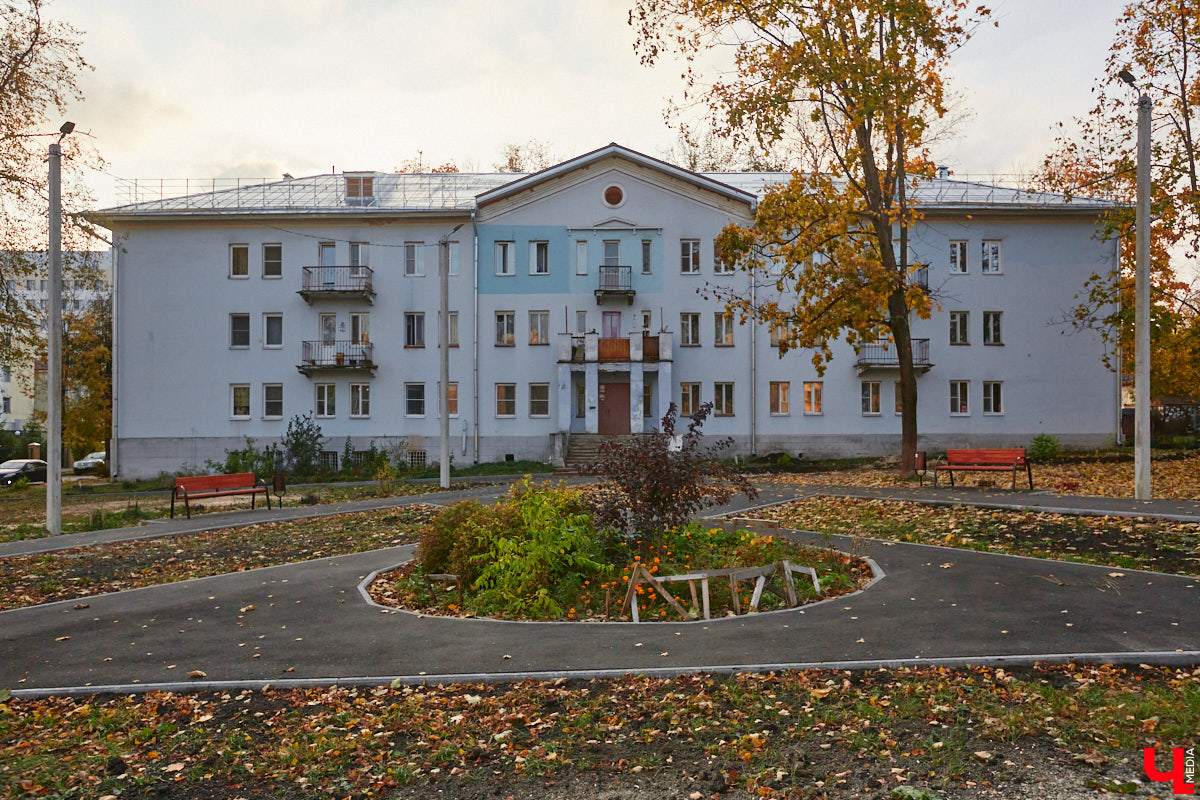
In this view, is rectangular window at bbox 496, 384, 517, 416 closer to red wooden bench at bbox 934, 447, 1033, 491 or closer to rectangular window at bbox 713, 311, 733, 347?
rectangular window at bbox 713, 311, 733, 347

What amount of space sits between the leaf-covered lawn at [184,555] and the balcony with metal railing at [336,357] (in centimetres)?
2069

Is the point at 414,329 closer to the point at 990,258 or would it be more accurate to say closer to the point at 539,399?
the point at 539,399

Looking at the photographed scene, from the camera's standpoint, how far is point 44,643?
843 cm

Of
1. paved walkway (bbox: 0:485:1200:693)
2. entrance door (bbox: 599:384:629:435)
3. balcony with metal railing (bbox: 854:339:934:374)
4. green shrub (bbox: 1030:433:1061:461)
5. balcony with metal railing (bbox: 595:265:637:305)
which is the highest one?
balcony with metal railing (bbox: 595:265:637:305)

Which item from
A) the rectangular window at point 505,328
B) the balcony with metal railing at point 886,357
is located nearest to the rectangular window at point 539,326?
the rectangular window at point 505,328

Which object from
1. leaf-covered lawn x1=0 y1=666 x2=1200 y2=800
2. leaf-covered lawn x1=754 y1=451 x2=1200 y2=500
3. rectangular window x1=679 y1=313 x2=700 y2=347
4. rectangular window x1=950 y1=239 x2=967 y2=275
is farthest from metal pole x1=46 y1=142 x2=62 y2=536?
rectangular window x1=950 y1=239 x2=967 y2=275

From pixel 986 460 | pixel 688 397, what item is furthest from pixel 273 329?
pixel 986 460

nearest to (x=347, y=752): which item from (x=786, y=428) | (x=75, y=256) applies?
(x=75, y=256)

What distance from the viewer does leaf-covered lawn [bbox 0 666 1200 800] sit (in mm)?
4809

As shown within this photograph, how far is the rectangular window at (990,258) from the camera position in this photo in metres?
39.1

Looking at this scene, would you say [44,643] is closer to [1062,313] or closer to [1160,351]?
[1062,313]

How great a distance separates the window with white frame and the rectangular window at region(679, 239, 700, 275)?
57.7 ft

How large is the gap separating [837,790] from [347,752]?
306 cm

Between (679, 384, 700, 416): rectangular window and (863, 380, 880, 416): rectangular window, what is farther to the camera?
(679, 384, 700, 416): rectangular window
